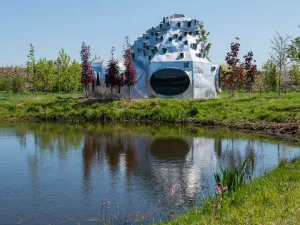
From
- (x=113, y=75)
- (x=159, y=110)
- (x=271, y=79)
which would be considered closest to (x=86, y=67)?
(x=113, y=75)

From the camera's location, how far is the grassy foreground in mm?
7871

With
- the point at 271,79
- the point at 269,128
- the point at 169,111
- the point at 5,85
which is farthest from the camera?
the point at 5,85

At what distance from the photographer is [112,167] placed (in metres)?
16.2

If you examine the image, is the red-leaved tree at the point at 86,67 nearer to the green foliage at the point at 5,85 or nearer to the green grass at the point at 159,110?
the green grass at the point at 159,110

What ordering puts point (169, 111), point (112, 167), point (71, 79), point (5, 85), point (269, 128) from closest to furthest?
point (112, 167)
point (269, 128)
point (169, 111)
point (5, 85)
point (71, 79)

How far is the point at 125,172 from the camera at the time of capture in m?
15.4

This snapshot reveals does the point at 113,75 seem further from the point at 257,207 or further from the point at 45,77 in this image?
the point at 257,207

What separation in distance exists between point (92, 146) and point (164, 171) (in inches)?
280

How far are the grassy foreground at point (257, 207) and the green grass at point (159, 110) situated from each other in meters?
19.1

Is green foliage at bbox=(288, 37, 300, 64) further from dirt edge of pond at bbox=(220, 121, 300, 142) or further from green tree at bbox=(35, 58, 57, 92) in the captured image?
green tree at bbox=(35, 58, 57, 92)

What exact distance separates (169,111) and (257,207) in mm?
25159

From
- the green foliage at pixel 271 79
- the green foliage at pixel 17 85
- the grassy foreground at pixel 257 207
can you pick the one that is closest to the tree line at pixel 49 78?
the green foliage at pixel 17 85

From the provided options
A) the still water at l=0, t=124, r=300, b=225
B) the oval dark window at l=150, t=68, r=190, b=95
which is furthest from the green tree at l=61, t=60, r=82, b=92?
the still water at l=0, t=124, r=300, b=225

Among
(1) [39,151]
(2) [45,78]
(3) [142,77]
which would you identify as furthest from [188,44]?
(1) [39,151]
